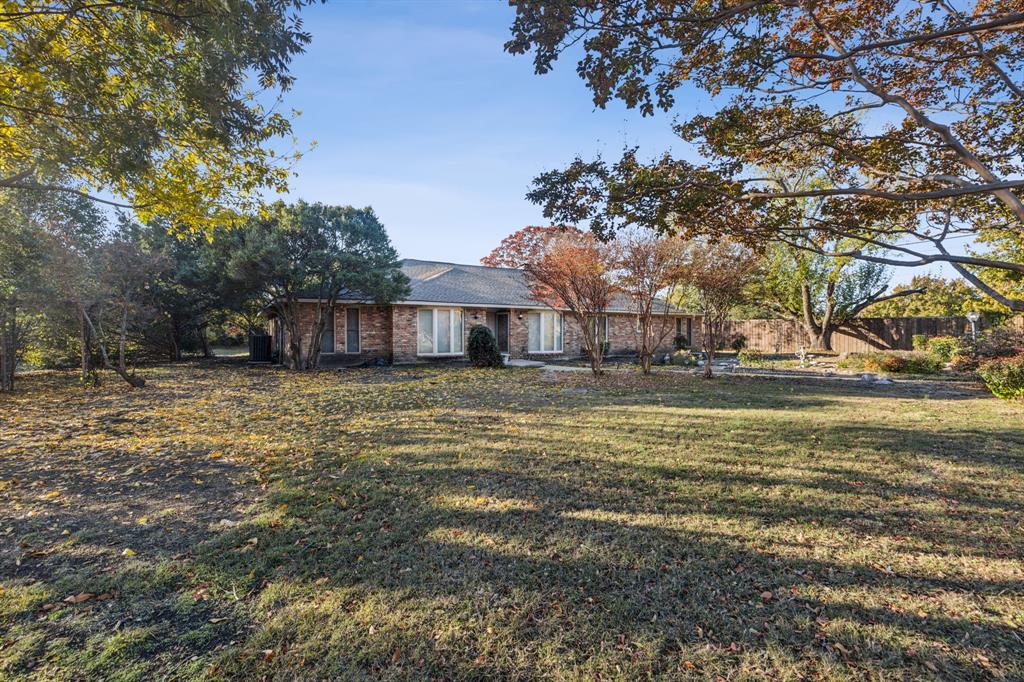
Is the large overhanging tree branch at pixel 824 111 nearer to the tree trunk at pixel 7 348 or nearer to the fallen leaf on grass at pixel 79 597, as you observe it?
the fallen leaf on grass at pixel 79 597

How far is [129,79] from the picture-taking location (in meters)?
5.94

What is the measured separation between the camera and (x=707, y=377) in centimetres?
1316

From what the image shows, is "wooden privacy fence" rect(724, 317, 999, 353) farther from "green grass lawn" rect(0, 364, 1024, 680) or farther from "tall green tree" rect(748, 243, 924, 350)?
"green grass lawn" rect(0, 364, 1024, 680)

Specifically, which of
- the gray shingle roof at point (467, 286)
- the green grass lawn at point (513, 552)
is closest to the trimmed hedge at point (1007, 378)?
the green grass lawn at point (513, 552)

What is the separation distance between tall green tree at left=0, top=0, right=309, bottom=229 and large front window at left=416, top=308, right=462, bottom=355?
36.6 ft

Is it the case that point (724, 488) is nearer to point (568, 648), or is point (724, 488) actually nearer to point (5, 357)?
point (568, 648)

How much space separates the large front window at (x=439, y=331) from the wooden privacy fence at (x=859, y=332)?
1841 cm

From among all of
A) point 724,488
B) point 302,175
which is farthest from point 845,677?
point 302,175

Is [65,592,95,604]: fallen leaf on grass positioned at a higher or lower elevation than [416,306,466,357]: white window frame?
lower

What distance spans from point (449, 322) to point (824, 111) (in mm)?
14109

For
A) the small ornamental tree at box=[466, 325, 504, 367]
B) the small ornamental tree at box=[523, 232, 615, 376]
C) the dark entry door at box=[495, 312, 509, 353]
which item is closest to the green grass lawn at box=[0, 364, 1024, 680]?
the small ornamental tree at box=[523, 232, 615, 376]

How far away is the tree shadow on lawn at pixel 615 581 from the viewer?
2193mm

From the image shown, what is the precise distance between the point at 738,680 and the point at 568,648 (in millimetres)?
756

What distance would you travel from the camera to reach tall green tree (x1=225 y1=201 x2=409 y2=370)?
13812 mm
